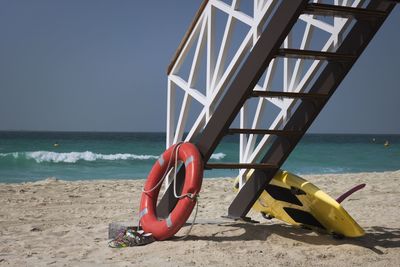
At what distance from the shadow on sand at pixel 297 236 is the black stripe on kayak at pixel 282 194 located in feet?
0.87

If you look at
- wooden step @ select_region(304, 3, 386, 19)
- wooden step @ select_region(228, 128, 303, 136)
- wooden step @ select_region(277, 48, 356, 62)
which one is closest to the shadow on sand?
wooden step @ select_region(228, 128, 303, 136)

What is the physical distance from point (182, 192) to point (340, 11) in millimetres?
1806

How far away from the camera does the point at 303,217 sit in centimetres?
468

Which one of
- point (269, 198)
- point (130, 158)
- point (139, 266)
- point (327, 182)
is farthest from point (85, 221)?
point (130, 158)

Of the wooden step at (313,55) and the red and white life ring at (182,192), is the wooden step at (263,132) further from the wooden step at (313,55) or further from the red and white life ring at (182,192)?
the wooden step at (313,55)

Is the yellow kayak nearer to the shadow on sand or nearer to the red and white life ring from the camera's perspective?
the shadow on sand

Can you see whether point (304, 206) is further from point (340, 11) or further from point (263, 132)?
point (340, 11)

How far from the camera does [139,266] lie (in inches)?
143

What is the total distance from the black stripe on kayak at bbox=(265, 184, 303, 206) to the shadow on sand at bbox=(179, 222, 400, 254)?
266 millimetres

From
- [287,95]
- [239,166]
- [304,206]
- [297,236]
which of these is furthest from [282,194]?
[287,95]

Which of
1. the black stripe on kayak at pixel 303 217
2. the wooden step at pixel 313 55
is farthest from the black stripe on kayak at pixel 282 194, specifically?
the wooden step at pixel 313 55

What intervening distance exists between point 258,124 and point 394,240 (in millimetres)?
1504

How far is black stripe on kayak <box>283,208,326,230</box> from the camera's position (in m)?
4.60

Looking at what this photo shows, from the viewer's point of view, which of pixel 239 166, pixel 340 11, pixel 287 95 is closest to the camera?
pixel 340 11
